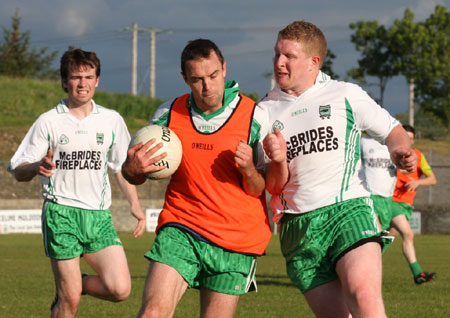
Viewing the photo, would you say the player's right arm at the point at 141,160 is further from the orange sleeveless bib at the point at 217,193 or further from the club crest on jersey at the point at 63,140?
the club crest on jersey at the point at 63,140

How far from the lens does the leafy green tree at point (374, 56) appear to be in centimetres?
5228

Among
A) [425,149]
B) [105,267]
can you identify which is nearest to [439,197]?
[425,149]

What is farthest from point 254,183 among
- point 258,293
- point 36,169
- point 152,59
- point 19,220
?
point 152,59

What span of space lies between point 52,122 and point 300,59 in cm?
301

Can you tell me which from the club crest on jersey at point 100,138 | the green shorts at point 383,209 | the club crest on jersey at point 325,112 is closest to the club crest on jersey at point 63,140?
the club crest on jersey at point 100,138

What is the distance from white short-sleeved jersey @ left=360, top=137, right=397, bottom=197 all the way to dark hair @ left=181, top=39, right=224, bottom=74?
752cm

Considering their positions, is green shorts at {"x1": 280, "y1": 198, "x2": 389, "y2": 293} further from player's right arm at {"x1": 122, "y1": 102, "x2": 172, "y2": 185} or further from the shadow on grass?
Answer: the shadow on grass

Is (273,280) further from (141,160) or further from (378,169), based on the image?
(141,160)

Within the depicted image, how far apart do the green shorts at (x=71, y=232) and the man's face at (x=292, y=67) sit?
2653mm

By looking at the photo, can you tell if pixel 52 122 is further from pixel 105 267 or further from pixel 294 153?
pixel 294 153

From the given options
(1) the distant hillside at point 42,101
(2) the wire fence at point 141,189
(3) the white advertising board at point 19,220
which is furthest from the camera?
(1) the distant hillside at point 42,101

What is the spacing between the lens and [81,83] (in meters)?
7.68

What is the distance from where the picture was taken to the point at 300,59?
5.64 metres

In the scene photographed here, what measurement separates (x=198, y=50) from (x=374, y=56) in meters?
48.3
